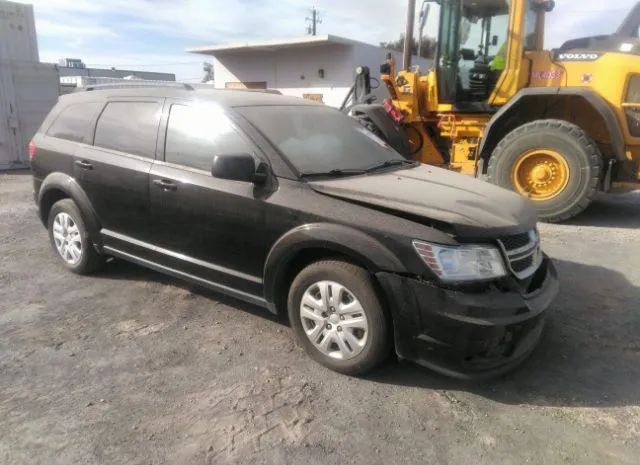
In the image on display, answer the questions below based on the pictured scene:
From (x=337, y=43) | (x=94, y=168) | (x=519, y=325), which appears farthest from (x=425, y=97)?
(x=337, y=43)

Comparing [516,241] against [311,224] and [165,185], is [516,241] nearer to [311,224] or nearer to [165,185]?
[311,224]

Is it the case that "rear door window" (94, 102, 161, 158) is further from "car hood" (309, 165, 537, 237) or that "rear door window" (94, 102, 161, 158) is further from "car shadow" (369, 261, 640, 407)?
"car shadow" (369, 261, 640, 407)

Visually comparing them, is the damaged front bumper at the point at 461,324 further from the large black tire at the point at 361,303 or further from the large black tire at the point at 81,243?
the large black tire at the point at 81,243

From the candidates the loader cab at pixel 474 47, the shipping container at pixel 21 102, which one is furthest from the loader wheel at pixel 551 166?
the shipping container at pixel 21 102

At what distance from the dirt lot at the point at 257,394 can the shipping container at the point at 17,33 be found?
11010mm

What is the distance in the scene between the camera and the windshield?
3.59m

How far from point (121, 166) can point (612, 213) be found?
704cm

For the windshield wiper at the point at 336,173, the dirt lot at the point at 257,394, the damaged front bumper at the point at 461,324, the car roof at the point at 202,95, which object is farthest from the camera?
the car roof at the point at 202,95

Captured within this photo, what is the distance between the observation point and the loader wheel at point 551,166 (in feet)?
21.7

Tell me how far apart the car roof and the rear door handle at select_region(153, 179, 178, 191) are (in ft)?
2.28

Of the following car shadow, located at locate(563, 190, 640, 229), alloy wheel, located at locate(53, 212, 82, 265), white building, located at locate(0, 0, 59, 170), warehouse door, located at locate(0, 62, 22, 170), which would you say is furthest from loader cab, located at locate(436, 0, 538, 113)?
warehouse door, located at locate(0, 62, 22, 170)

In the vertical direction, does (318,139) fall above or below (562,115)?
below

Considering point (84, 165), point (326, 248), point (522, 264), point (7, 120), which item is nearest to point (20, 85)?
point (7, 120)

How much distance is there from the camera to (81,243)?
15.4 ft
